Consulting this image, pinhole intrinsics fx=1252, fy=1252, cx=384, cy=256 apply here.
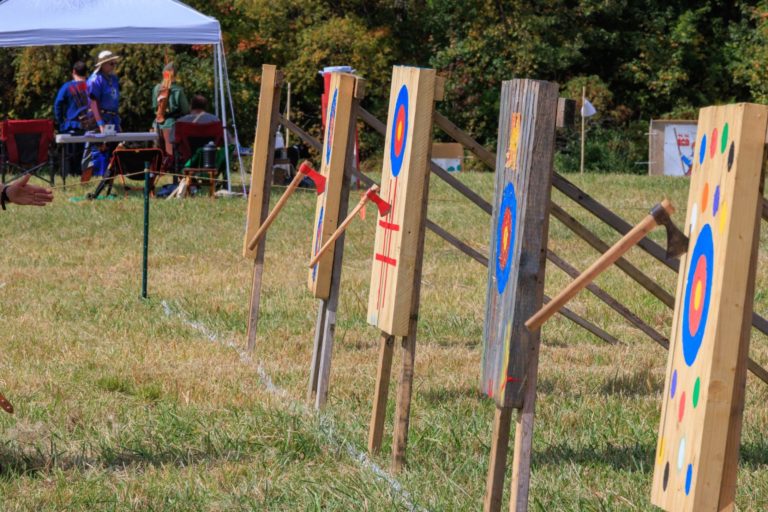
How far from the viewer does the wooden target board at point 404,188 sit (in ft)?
16.0

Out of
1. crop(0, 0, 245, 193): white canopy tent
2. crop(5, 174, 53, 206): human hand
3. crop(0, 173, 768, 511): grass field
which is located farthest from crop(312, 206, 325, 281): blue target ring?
crop(0, 0, 245, 193): white canopy tent

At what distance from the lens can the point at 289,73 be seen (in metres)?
31.4

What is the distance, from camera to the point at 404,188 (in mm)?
4938

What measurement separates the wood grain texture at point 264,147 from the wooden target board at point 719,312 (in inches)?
187

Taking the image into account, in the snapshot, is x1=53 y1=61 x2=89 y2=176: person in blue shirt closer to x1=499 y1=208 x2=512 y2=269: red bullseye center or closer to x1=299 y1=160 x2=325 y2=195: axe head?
x1=299 y1=160 x2=325 y2=195: axe head

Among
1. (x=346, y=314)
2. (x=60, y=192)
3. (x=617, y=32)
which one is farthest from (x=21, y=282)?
(x=617, y=32)

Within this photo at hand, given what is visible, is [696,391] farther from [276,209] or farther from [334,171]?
[276,209]

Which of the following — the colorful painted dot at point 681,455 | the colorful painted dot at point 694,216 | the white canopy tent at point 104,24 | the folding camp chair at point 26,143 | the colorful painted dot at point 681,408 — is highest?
the white canopy tent at point 104,24

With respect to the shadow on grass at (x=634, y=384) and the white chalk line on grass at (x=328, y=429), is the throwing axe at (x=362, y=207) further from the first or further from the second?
the shadow on grass at (x=634, y=384)

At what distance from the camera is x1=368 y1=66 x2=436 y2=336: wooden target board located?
489cm

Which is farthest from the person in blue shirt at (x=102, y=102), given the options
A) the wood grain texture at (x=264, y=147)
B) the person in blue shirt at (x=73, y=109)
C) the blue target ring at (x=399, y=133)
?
the blue target ring at (x=399, y=133)

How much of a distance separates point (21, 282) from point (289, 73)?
21.6 metres

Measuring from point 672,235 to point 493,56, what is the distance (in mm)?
29030

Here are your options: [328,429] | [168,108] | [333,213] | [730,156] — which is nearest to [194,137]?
[168,108]
